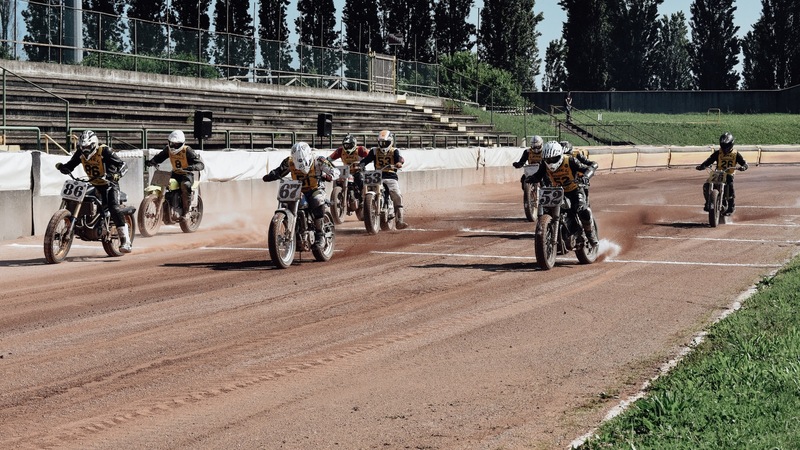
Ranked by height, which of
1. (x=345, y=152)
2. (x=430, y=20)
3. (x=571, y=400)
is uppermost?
(x=430, y=20)

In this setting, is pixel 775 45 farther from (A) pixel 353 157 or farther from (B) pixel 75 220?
(B) pixel 75 220

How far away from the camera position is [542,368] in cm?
934

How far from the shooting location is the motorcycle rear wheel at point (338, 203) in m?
23.2

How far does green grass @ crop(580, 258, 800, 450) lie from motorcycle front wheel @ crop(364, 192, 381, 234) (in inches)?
437

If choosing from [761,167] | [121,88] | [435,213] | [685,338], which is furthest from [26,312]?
[761,167]

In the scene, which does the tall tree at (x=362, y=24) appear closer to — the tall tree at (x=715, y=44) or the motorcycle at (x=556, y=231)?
the tall tree at (x=715, y=44)

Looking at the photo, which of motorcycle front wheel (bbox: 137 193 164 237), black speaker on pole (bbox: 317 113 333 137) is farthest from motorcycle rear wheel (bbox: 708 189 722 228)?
black speaker on pole (bbox: 317 113 333 137)

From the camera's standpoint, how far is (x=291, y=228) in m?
15.8

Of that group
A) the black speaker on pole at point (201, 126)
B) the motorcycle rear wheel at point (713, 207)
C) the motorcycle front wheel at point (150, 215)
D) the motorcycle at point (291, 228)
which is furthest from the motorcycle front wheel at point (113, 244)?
the motorcycle rear wheel at point (713, 207)

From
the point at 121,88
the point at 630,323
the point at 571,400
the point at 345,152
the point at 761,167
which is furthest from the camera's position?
the point at 761,167

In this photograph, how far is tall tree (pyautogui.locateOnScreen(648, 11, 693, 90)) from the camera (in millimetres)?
147250

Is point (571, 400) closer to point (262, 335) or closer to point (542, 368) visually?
point (542, 368)

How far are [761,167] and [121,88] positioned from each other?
3349 centimetres

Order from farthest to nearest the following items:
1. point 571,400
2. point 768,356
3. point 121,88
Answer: point 121,88, point 768,356, point 571,400
